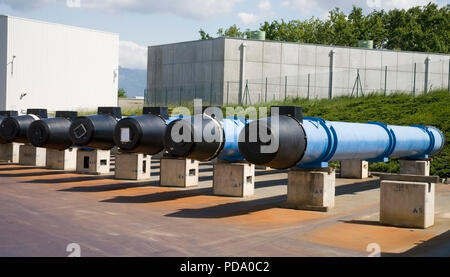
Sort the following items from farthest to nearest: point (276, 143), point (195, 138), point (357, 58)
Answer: point (357, 58) < point (195, 138) < point (276, 143)

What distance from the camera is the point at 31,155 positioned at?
1150 inches

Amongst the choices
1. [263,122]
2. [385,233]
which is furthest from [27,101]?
[385,233]

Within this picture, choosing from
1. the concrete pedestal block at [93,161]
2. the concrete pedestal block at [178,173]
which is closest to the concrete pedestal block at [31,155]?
the concrete pedestal block at [93,161]

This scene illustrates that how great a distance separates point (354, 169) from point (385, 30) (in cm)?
6308

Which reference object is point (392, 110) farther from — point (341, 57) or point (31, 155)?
point (31, 155)

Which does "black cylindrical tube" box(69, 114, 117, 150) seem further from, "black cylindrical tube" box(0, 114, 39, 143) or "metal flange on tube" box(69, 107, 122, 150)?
"black cylindrical tube" box(0, 114, 39, 143)

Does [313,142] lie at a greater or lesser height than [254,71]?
lesser

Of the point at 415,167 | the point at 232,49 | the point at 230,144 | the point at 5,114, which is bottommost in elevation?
the point at 415,167

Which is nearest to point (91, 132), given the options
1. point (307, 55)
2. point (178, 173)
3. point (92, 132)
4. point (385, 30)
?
point (92, 132)

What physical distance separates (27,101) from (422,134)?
3413 cm

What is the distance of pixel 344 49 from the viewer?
158 feet

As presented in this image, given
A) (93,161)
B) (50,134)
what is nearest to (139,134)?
(93,161)

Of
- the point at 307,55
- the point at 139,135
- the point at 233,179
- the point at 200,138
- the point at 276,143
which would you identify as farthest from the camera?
the point at 307,55

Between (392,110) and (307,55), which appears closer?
(392,110)
